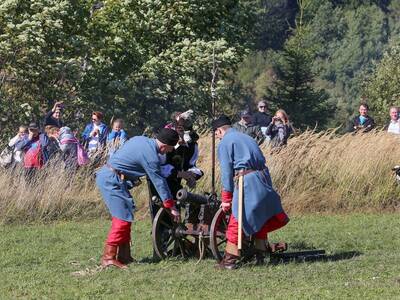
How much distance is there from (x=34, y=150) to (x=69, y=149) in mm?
614

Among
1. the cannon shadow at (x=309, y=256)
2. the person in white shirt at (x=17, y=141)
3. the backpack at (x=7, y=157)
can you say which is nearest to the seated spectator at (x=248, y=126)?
the person in white shirt at (x=17, y=141)

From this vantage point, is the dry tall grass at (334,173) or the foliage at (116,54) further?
the foliage at (116,54)

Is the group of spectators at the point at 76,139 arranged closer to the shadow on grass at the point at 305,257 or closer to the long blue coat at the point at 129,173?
the long blue coat at the point at 129,173

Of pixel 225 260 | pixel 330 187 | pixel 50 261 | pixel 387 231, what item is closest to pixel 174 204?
pixel 225 260

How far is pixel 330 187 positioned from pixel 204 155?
237 cm

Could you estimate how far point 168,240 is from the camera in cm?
1213

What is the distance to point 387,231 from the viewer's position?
47.3 feet

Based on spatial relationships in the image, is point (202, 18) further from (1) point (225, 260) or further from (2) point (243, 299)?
(2) point (243, 299)

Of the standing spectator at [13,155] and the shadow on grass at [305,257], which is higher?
the standing spectator at [13,155]

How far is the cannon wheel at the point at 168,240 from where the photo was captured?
1192 cm

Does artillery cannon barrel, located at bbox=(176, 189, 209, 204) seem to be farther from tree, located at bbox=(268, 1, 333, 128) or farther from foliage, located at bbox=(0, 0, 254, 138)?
tree, located at bbox=(268, 1, 333, 128)

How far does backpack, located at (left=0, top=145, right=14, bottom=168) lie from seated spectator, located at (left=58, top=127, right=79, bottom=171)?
820mm

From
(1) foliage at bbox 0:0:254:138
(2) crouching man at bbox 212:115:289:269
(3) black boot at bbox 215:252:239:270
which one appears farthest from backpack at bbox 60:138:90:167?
(3) black boot at bbox 215:252:239:270

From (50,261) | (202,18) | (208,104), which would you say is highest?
(202,18)
